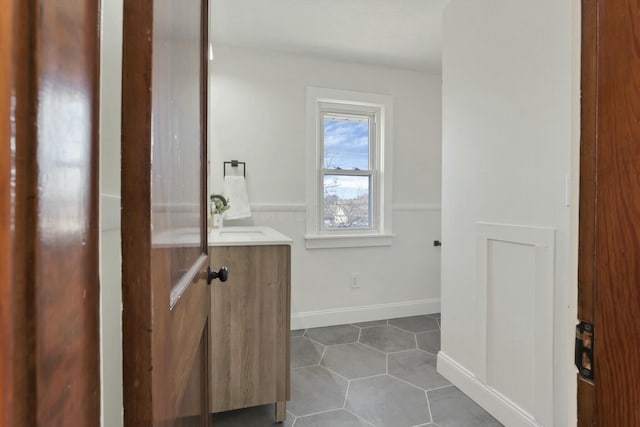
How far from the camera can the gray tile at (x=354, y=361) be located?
2.27m

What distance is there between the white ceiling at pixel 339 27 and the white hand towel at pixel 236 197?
3.76 ft

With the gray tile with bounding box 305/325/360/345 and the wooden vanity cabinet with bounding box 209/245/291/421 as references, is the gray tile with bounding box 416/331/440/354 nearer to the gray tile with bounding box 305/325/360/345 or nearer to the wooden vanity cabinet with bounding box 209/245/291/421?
the gray tile with bounding box 305/325/360/345

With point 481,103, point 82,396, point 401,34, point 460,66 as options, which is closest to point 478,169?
point 481,103

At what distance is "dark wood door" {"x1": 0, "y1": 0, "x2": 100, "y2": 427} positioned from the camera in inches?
8.6

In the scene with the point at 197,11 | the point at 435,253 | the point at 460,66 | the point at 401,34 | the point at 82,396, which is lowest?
the point at 435,253

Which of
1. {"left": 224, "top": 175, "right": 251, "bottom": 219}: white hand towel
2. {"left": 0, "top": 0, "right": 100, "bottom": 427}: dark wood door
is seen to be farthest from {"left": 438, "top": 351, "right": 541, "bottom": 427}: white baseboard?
{"left": 0, "top": 0, "right": 100, "bottom": 427}: dark wood door

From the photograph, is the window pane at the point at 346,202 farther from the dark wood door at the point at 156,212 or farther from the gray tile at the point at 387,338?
the dark wood door at the point at 156,212

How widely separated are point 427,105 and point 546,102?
203cm

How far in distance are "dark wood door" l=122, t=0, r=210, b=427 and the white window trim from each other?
242 centimetres

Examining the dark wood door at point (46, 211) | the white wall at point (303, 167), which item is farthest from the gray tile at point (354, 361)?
the dark wood door at point (46, 211)

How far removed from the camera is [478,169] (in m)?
1.94

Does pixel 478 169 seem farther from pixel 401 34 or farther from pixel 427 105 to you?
pixel 427 105

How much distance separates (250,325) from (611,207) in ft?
5.27

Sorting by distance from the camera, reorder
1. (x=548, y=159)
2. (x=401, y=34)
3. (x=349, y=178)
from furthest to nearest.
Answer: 1. (x=349, y=178)
2. (x=401, y=34)
3. (x=548, y=159)
